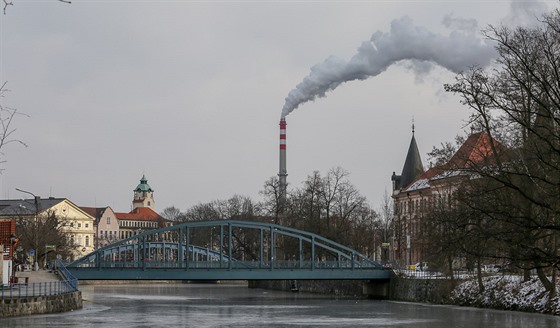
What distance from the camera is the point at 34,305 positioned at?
44.7m

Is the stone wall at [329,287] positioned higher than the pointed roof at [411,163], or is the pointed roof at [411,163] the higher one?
the pointed roof at [411,163]

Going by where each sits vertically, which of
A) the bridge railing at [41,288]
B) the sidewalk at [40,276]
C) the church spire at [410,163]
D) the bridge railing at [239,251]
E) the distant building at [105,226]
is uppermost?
the church spire at [410,163]

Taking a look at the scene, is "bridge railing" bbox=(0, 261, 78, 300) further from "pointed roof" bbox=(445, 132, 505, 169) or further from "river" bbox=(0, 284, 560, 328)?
"pointed roof" bbox=(445, 132, 505, 169)

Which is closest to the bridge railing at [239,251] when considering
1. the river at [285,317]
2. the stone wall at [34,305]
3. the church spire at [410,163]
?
the river at [285,317]

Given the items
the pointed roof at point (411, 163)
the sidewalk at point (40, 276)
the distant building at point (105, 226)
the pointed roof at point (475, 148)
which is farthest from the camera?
the distant building at point (105, 226)

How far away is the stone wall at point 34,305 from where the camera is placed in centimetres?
4275

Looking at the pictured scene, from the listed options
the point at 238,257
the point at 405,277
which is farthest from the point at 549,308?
the point at 238,257

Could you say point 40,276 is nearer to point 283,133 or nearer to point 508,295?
point 508,295

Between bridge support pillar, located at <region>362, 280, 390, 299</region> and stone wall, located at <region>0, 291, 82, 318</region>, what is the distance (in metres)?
30.5

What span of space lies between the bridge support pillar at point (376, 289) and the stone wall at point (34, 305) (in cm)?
3045

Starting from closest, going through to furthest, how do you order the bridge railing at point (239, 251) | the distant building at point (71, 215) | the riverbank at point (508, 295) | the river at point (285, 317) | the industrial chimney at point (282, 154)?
the river at point (285, 317) → the riverbank at point (508, 295) → the bridge railing at point (239, 251) → the industrial chimney at point (282, 154) → the distant building at point (71, 215)

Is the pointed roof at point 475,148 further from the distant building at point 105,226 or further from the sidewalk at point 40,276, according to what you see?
the distant building at point 105,226

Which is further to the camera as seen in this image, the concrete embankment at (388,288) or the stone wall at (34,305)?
the concrete embankment at (388,288)

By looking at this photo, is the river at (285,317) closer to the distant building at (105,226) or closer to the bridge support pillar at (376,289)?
the bridge support pillar at (376,289)
